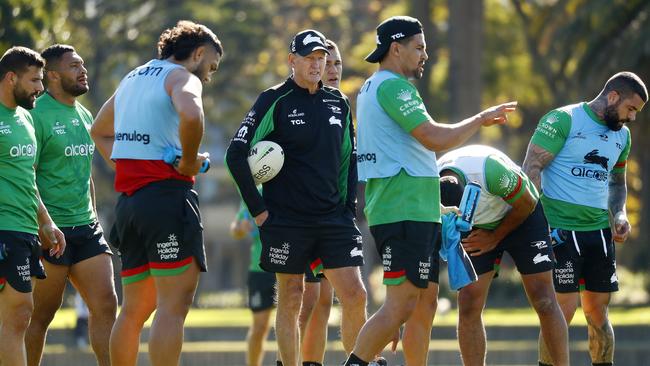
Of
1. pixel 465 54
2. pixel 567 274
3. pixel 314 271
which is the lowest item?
A: pixel 567 274

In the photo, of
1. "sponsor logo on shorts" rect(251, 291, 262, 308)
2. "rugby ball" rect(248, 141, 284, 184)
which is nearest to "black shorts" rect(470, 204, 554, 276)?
"rugby ball" rect(248, 141, 284, 184)

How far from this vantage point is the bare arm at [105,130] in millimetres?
10039

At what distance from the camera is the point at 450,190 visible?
421 inches

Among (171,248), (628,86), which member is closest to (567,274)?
(628,86)

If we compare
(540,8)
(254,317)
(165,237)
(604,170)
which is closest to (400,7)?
(540,8)

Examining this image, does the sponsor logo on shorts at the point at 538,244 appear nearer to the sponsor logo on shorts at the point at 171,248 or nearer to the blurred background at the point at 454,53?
the sponsor logo on shorts at the point at 171,248

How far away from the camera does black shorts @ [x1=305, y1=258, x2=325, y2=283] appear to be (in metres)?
10.3

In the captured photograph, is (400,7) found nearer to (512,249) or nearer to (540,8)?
(540,8)

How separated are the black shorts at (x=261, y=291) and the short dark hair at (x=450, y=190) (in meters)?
4.28

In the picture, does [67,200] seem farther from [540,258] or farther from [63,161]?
[540,258]

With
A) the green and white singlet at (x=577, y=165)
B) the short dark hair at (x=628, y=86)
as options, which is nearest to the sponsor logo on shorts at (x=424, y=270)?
the green and white singlet at (x=577, y=165)

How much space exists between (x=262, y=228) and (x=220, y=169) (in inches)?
2500

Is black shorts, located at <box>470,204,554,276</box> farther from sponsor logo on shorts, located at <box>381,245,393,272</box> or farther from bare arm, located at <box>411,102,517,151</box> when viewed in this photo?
bare arm, located at <box>411,102,517,151</box>

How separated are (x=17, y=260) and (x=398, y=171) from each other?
273 centimetres
